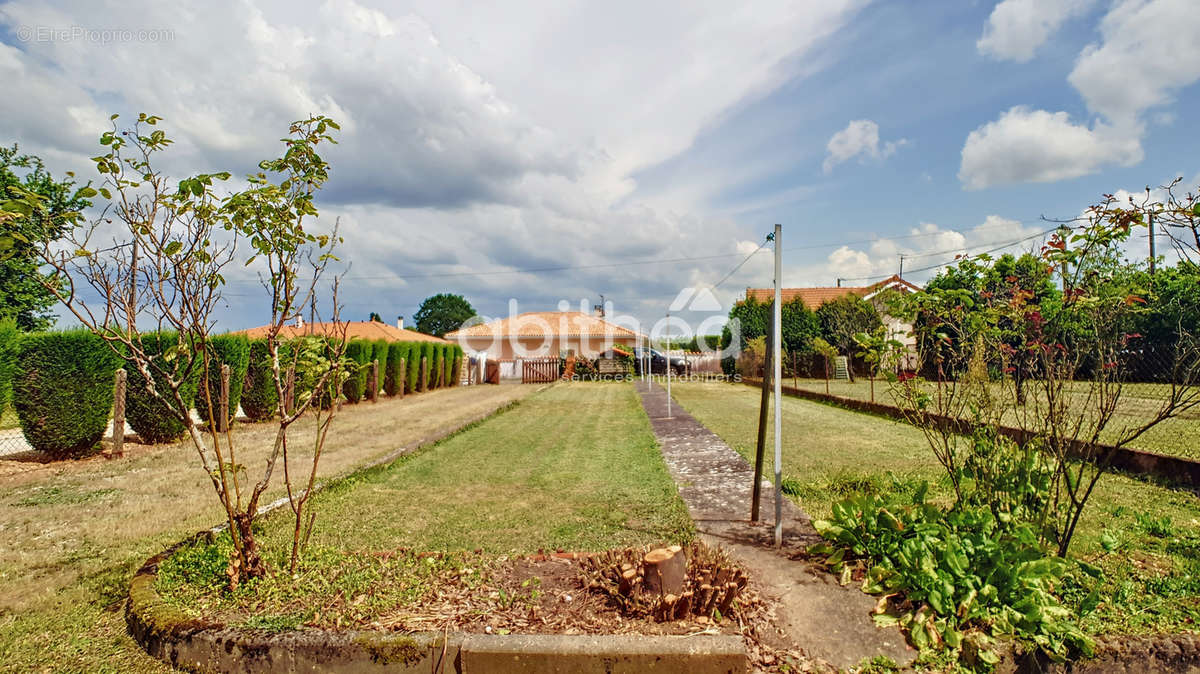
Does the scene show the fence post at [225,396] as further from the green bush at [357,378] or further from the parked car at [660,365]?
the parked car at [660,365]

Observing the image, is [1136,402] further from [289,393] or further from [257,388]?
[257,388]

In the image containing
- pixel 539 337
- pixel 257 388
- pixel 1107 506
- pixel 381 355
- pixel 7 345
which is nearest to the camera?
pixel 1107 506

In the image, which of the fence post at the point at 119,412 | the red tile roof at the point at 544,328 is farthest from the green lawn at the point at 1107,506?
the red tile roof at the point at 544,328

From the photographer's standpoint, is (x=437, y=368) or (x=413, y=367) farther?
(x=437, y=368)

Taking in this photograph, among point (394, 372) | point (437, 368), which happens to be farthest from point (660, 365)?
point (394, 372)

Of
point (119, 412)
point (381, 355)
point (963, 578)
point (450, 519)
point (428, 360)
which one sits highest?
point (381, 355)

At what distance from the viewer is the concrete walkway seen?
9.21 ft

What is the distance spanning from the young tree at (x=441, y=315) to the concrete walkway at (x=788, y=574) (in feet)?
229

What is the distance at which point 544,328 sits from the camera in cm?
4256

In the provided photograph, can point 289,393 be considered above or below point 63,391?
above

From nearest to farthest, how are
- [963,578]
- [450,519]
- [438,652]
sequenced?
[438,652] → [963,578] → [450,519]

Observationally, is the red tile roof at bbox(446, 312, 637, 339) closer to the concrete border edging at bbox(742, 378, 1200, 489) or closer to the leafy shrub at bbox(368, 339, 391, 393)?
the leafy shrub at bbox(368, 339, 391, 393)

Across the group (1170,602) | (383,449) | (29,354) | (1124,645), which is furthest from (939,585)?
(29,354)

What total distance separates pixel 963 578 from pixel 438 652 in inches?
98.1
